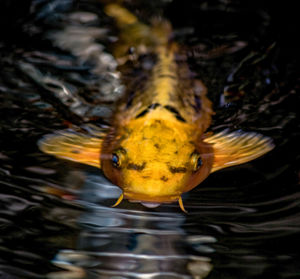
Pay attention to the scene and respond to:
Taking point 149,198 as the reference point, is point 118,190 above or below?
above

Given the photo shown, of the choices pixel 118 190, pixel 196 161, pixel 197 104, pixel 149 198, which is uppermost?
pixel 197 104

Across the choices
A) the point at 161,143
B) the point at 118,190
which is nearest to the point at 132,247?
the point at 118,190

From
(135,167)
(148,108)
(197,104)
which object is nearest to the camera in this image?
(135,167)

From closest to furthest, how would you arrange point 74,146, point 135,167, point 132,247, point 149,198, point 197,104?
point 132,247 < point 149,198 < point 135,167 < point 74,146 < point 197,104

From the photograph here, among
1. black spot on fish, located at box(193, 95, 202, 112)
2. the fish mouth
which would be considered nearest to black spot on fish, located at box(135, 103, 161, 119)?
black spot on fish, located at box(193, 95, 202, 112)

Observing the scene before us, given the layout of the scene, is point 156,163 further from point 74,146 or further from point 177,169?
point 74,146

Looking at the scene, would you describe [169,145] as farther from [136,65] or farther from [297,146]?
[136,65]

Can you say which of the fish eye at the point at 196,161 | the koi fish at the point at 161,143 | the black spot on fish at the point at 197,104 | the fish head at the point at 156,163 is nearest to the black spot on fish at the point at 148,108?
the koi fish at the point at 161,143
